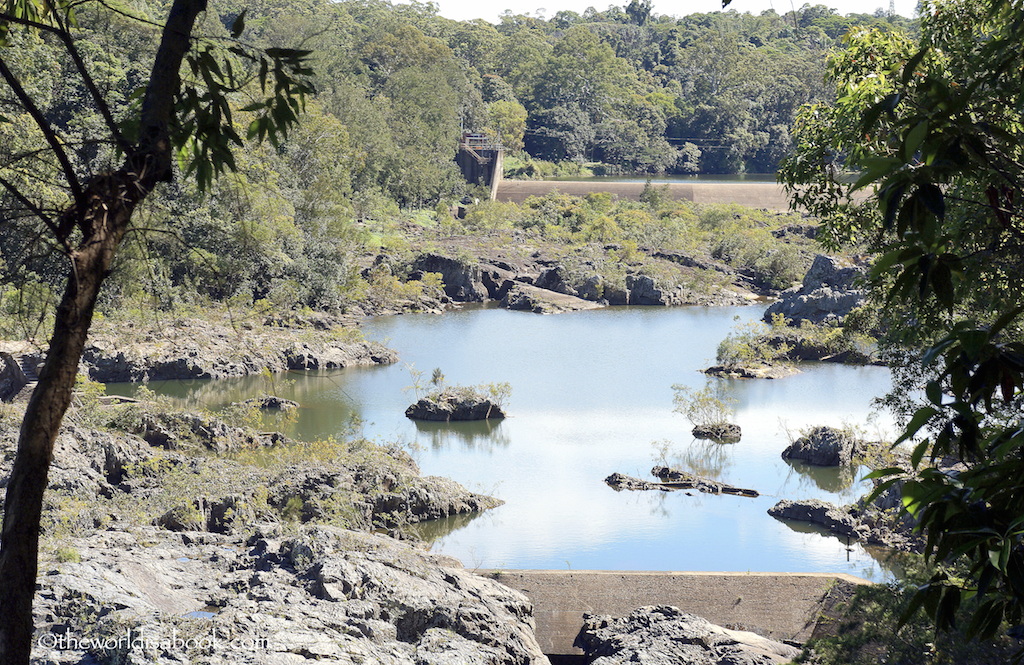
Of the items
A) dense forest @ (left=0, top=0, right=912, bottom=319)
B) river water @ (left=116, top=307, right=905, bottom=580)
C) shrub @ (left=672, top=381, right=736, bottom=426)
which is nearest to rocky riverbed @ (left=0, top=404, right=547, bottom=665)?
river water @ (left=116, top=307, right=905, bottom=580)

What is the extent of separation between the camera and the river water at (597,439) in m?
11.1

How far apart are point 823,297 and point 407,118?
24898mm

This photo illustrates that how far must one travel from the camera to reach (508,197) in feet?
150

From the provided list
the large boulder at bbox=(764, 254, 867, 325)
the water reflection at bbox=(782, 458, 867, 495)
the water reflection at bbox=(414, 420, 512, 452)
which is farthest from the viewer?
the large boulder at bbox=(764, 254, 867, 325)

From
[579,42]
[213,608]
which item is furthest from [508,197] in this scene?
[213,608]

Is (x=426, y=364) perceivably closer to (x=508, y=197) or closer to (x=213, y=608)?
(x=213, y=608)

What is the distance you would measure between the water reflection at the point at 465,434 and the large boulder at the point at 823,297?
32.2 ft

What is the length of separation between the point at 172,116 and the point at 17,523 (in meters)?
1.09

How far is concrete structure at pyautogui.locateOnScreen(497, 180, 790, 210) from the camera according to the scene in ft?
148

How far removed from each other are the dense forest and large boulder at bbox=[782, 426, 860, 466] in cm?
604

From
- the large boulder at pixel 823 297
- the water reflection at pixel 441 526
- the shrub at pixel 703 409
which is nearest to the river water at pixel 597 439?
the water reflection at pixel 441 526

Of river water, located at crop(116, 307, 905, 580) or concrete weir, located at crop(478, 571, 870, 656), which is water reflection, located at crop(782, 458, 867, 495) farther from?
concrete weir, located at crop(478, 571, 870, 656)

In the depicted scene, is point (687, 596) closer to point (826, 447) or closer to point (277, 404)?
point (826, 447)

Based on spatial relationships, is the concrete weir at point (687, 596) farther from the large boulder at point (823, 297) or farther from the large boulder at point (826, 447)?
the large boulder at point (823, 297)
